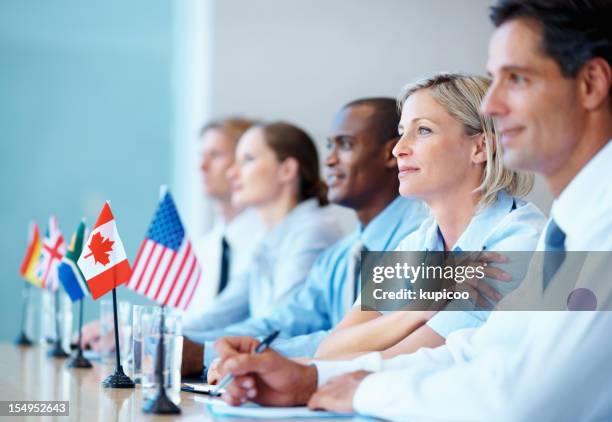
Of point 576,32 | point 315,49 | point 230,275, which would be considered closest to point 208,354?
point 576,32

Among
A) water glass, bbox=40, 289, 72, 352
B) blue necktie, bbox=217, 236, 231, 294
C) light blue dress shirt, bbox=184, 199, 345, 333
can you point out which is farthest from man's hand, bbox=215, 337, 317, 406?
blue necktie, bbox=217, 236, 231, 294

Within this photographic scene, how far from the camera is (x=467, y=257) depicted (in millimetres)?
2119

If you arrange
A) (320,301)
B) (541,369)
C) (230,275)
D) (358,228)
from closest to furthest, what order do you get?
(541,369) → (358,228) → (320,301) → (230,275)

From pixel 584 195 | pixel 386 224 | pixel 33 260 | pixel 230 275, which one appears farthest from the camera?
pixel 230 275

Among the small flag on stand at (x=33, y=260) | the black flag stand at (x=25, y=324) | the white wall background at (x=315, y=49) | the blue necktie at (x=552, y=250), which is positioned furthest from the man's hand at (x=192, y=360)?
the white wall background at (x=315, y=49)

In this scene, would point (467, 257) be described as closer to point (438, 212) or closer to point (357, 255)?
point (438, 212)

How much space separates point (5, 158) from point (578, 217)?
5145mm

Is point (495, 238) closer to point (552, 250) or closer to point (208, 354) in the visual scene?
point (552, 250)

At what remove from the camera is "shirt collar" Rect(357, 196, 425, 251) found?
271cm

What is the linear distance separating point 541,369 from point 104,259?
1135 mm

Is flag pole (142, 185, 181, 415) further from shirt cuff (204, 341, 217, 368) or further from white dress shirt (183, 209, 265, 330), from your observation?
white dress shirt (183, 209, 265, 330)

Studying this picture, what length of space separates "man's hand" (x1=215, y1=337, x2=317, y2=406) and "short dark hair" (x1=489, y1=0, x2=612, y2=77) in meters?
0.72

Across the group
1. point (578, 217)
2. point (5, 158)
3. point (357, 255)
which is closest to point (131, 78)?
point (5, 158)

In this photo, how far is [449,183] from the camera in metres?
2.26
